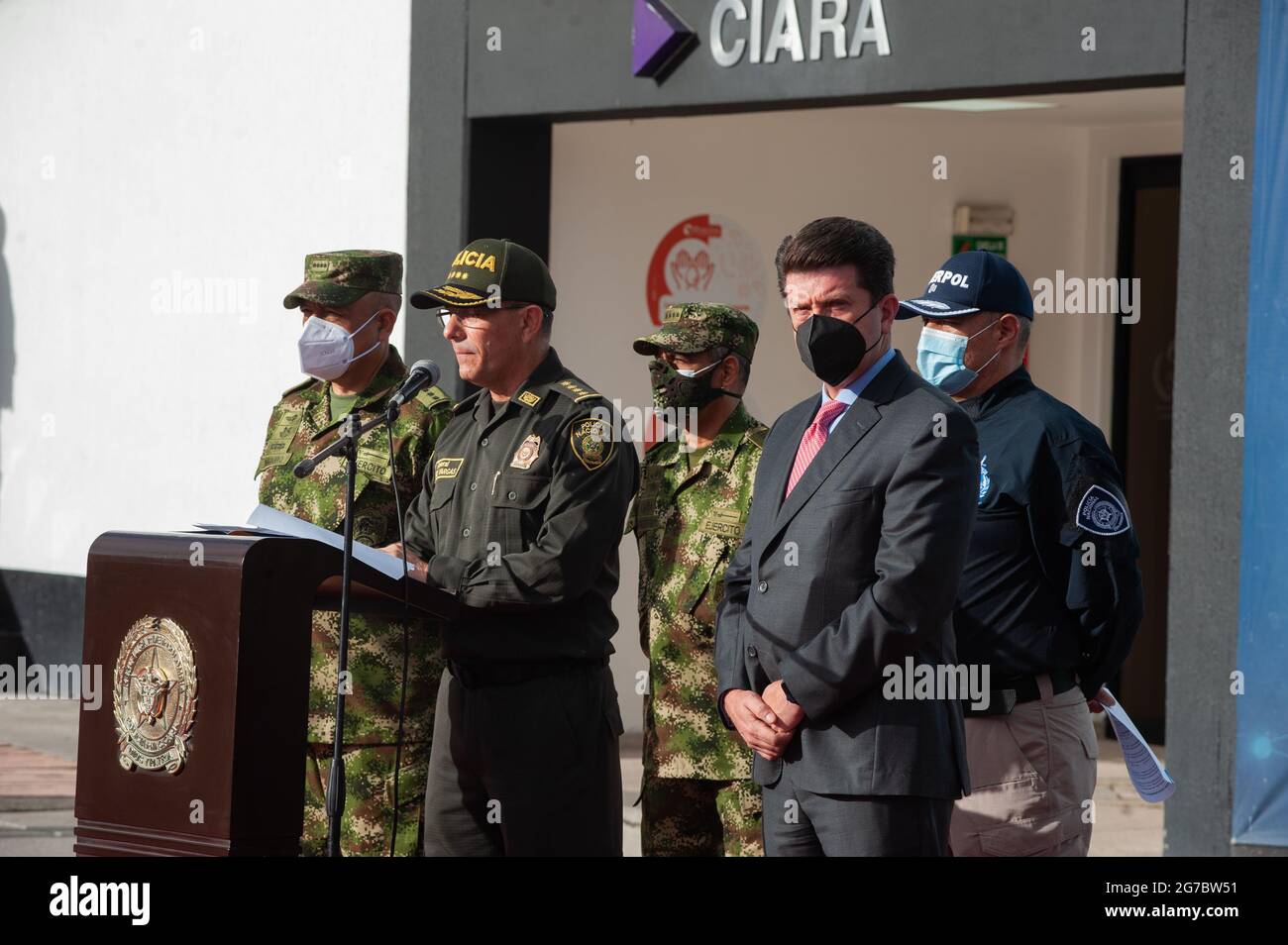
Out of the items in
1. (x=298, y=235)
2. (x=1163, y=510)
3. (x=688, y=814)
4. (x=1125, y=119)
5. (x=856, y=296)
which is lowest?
(x=688, y=814)

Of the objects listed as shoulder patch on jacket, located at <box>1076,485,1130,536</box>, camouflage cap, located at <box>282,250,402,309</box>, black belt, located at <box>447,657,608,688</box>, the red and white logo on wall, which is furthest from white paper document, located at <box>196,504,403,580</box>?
the red and white logo on wall

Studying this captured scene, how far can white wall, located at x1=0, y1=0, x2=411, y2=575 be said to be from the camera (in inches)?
348

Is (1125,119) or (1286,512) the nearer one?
(1286,512)

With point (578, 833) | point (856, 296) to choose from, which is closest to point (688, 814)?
point (578, 833)

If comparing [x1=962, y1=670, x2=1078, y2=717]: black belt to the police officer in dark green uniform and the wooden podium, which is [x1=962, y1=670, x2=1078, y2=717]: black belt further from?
the wooden podium

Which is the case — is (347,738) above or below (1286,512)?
below

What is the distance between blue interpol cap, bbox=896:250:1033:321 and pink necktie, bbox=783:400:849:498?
631 millimetres

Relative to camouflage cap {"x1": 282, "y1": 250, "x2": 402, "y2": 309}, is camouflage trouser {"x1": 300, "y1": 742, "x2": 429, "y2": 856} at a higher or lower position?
lower

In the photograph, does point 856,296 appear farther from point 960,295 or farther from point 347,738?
point 347,738

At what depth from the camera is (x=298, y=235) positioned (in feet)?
29.4

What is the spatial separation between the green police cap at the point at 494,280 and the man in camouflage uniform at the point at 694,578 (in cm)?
71

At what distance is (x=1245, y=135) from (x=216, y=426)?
5.60m

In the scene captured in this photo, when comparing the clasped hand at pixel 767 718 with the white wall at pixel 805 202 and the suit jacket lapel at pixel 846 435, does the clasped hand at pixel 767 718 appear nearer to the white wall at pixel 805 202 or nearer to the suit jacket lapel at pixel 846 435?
the suit jacket lapel at pixel 846 435

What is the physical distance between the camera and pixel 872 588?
339cm
